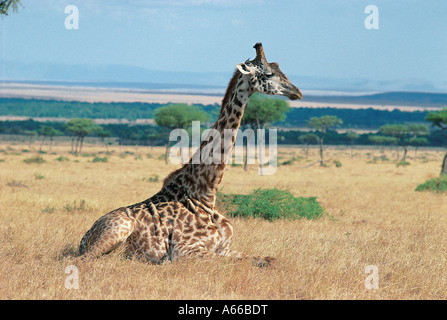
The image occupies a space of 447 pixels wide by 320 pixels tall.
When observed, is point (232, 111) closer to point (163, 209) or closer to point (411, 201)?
point (163, 209)

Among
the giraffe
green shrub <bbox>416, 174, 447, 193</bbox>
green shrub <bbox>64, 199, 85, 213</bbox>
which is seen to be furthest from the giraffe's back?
green shrub <bbox>416, 174, 447, 193</bbox>

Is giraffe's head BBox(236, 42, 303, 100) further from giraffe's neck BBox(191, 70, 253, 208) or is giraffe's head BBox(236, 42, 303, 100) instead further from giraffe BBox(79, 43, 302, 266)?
giraffe's neck BBox(191, 70, 253, 208)

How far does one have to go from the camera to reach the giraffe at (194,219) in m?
6.21

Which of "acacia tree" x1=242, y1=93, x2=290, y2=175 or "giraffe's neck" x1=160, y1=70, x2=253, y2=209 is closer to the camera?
"giraffe's neck" x1=160, y1=70, x2=253, y2=209

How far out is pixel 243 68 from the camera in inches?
242

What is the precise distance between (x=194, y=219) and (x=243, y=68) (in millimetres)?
1932

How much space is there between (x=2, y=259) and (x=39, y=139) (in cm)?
10392

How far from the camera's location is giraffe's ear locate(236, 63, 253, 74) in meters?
5.91

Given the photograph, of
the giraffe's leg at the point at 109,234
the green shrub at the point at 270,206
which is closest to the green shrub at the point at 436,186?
the green shrub at the point at 270,206

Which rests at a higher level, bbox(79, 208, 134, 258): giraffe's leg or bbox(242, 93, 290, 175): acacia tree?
bbox(242, 93, 290, 175): acacia tree

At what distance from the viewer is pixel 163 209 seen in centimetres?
647

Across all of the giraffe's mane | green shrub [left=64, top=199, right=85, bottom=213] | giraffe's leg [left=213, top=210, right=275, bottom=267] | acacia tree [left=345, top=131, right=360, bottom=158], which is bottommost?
acacia tree [left=345, top=131, right=360, bottom=158]
